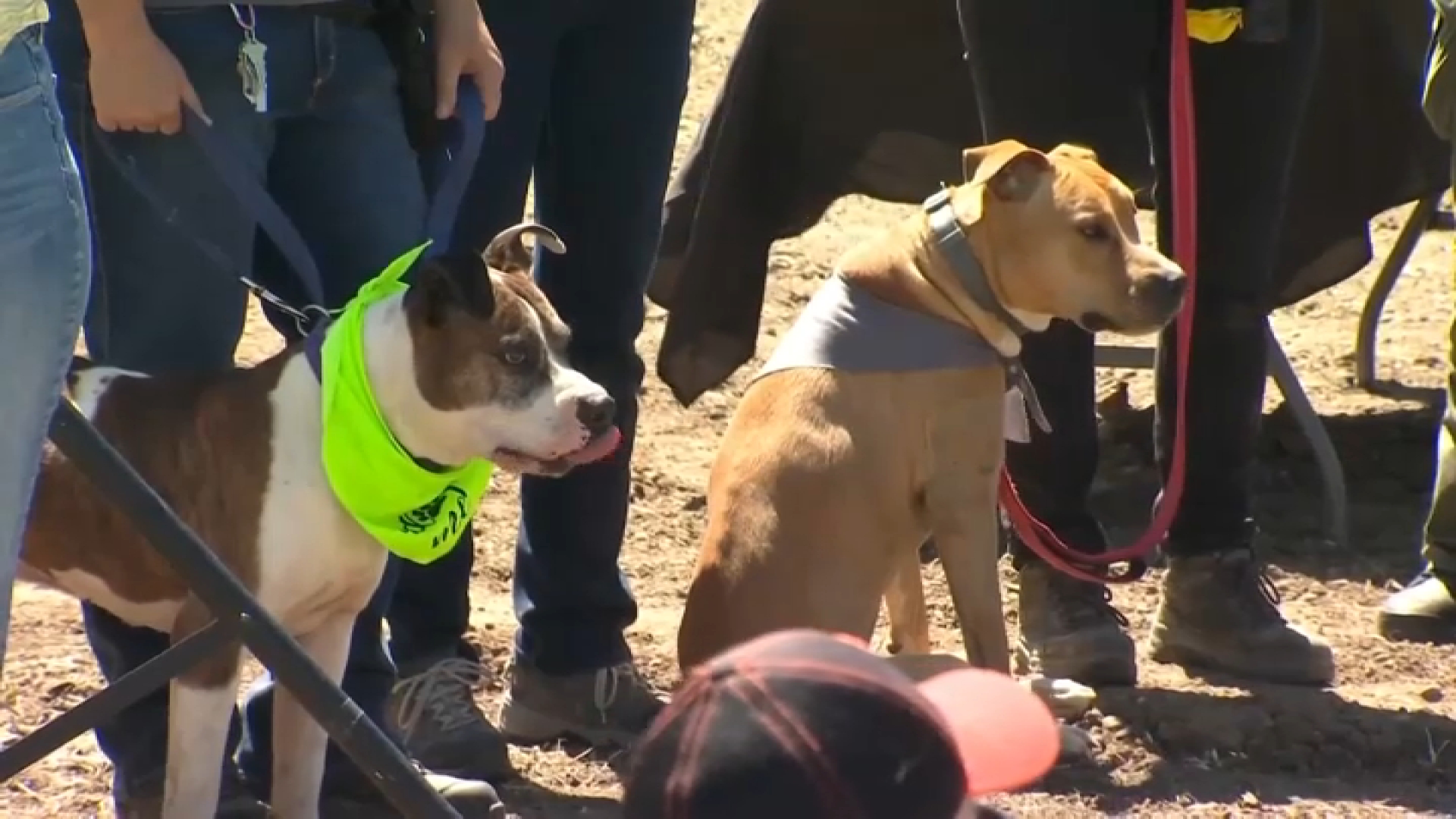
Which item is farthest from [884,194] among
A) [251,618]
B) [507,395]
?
[251,618]

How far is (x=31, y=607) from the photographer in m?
4.90

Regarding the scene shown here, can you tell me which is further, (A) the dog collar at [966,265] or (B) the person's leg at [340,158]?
(A) the dog collar at [966,265]

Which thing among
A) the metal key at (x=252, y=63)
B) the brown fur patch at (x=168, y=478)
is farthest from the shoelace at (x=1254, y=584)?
the metal key at (x=252, y=63)

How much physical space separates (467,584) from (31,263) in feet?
6.63

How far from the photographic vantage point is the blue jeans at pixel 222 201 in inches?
131

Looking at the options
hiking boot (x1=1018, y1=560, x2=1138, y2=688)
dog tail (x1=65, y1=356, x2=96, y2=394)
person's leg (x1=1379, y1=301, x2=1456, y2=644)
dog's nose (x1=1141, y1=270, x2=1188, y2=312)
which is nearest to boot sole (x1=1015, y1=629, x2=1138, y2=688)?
hiking boot (x1=1018, y1=560, x2=1138, y2=688)

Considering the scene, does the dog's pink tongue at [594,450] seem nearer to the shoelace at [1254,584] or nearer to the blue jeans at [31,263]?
the blue jeans at [31,263]

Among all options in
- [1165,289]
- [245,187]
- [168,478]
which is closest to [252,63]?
[245,187]

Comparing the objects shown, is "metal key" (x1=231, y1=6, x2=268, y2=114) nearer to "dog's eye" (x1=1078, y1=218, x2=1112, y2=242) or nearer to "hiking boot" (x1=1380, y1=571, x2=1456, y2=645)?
"dog's eye" (x1=1078, y1=218, x2=1112, y2=242)

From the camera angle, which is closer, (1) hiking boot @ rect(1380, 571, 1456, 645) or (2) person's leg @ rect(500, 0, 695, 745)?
(2) person's leg @ rect(500, 0, 695, 745)

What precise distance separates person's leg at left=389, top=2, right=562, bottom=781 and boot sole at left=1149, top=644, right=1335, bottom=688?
5.14 ft

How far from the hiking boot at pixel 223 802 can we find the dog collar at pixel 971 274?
1.67 meters

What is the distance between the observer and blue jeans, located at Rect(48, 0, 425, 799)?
3.33 meters

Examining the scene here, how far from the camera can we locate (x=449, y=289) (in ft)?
11.0
